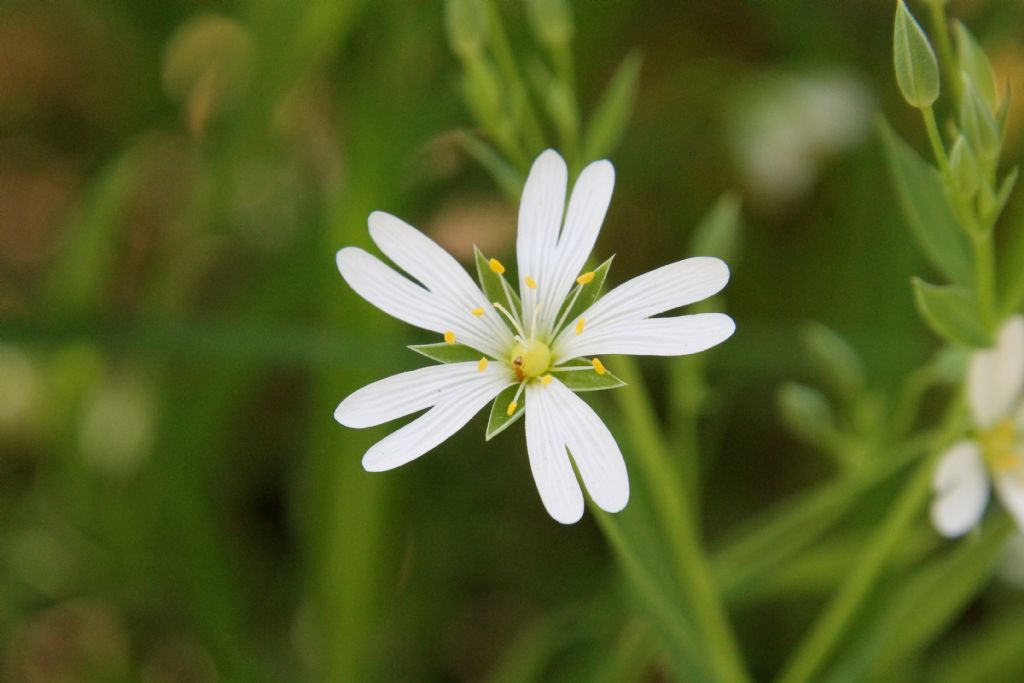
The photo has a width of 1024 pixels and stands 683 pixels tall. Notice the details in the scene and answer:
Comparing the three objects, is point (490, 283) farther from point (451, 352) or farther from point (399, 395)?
point (399, 395)

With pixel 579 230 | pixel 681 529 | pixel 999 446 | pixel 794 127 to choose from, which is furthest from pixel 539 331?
pixel 794 127

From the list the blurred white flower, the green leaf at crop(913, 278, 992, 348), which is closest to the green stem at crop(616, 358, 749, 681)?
the green leaf at crop(913, 278, 992, 348)

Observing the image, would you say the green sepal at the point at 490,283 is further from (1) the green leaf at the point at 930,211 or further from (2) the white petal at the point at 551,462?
(1) the green leaf at the point at 930,211

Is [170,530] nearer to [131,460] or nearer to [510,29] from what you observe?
[131,460]

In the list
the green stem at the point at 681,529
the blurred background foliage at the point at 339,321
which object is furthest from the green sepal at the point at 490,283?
the blurred background foliage at the point at 339,321

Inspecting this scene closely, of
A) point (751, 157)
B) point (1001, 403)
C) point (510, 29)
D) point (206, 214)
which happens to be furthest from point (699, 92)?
point (1001, 403)
